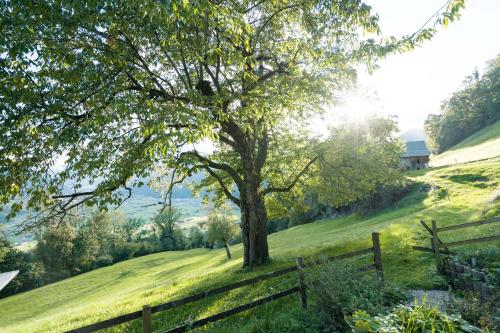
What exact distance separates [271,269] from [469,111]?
111544mm

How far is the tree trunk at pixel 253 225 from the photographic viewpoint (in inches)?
757

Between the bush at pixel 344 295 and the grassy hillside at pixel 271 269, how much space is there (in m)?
1.71

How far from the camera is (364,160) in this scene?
19734 mm

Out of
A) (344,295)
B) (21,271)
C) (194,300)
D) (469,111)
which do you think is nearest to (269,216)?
(194,300)

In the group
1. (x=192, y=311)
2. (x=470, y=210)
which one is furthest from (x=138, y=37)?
(x=470, y=210)

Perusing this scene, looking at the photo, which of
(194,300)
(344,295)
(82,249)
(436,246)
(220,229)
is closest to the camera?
(344,295)

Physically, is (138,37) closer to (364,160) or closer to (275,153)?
(275,153)

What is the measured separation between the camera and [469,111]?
103m

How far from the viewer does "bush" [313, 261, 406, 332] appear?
7.25 m

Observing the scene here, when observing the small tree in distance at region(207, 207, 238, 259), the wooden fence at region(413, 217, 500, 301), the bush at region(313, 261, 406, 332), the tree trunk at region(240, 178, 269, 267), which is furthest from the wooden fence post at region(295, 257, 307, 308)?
the small tree in distance at region(207, 207, 238, 259)

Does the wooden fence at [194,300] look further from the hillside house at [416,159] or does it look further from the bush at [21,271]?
the hillside house at [416,159]

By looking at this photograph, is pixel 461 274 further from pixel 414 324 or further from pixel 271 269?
pixel 271 269

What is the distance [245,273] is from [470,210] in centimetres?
2259

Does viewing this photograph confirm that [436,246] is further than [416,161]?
No
